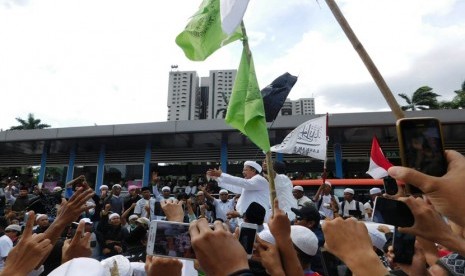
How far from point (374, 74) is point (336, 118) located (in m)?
11.6

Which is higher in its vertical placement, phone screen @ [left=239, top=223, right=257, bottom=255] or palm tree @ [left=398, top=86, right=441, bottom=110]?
palm tree @ [left=398, top=86, right=441, bottom=110]

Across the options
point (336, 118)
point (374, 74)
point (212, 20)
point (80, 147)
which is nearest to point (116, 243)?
point (212, 20)

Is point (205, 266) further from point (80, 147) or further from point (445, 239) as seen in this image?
point (80, 147)

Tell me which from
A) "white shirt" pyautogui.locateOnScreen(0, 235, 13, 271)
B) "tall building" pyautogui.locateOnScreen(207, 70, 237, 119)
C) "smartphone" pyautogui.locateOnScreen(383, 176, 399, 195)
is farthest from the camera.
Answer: "tall building" pyautogui.locateOnScreen(207, 70, 237, 119)

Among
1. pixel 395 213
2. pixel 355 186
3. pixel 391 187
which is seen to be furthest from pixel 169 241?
pixel 355 186

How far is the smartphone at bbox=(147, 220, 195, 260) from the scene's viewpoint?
4.81 ft

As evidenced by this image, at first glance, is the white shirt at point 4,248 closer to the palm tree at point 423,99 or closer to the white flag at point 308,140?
the white flag at point 308,140

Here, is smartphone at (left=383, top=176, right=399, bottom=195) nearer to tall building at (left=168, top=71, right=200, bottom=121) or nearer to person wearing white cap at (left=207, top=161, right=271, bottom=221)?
person wearing white cap at (left=207, top=161, right=271, bottom=221)

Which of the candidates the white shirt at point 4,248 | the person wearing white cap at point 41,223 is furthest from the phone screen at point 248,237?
the person wearing white cap at point 41,223

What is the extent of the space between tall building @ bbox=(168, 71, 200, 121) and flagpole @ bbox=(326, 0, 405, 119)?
110 feet

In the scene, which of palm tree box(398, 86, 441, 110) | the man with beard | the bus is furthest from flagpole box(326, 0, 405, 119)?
palm tree box(398, 86, 441, 110)

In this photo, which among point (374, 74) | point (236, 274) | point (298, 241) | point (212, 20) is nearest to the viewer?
point (236, 274)

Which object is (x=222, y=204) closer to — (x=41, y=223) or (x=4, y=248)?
(x=41, y=223)

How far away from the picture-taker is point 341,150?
15.5 metres
